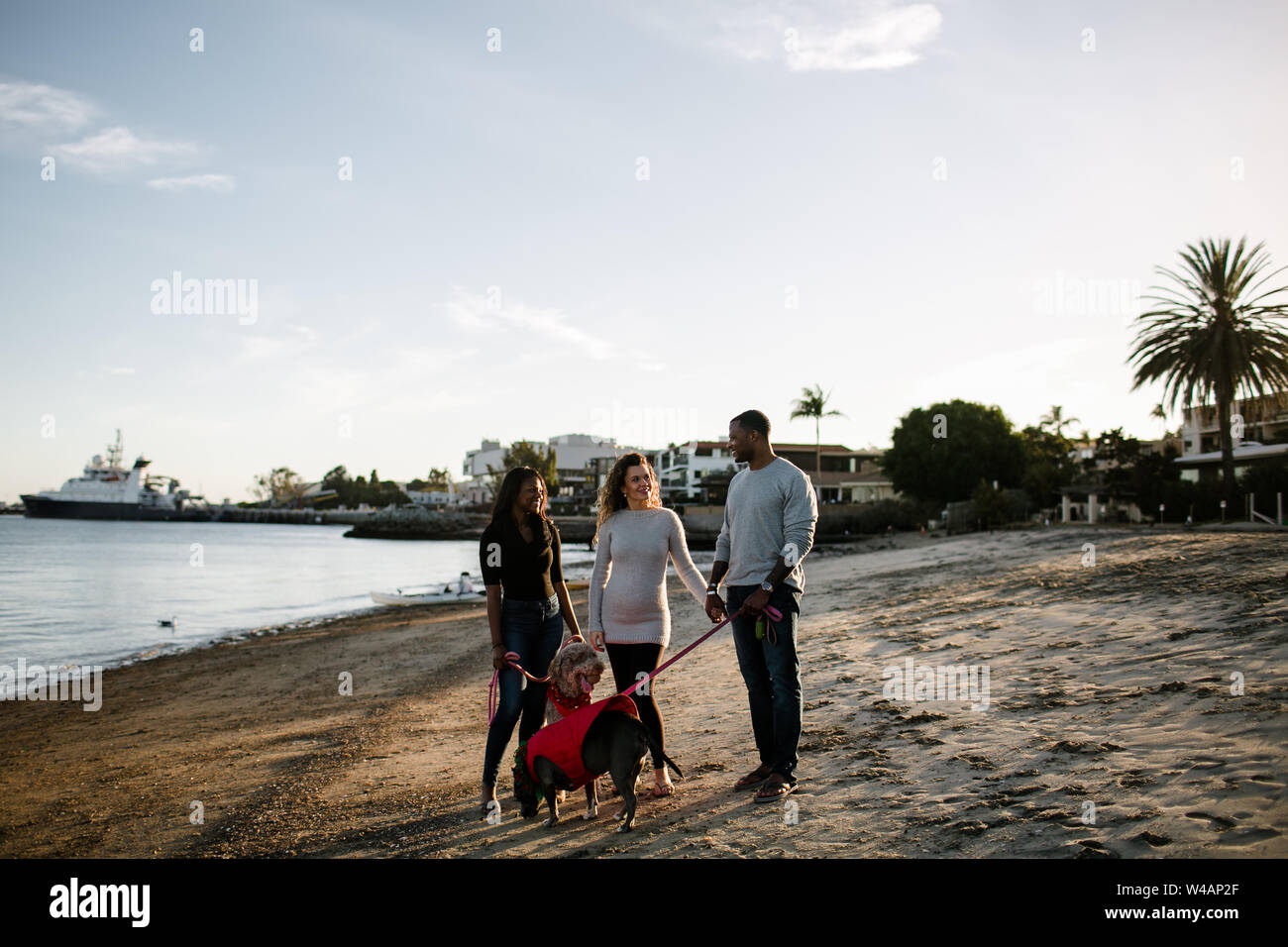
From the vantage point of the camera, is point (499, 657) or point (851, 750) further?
point (851, 750)

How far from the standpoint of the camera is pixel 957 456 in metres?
50.1

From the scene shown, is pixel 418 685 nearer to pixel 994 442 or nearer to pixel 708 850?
pixel 708 850

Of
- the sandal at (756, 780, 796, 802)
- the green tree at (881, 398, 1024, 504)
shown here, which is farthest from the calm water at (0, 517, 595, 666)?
the green tree at (881, 398, 1024, 504)

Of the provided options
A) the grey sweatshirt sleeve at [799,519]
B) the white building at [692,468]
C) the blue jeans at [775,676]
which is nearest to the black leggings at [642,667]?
the blue jeans at [775,676]

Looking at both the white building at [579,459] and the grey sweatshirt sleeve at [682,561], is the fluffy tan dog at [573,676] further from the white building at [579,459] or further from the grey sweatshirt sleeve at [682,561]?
the white building at [579,459]

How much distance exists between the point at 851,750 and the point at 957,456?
1927 inches

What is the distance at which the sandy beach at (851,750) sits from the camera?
3.86 metres

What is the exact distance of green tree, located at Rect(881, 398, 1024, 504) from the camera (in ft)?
164

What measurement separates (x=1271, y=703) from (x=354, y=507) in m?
183

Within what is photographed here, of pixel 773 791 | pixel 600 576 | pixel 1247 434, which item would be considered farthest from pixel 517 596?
pixel 1247 434

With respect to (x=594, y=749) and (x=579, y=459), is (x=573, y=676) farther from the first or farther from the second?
(x=579, y=459)

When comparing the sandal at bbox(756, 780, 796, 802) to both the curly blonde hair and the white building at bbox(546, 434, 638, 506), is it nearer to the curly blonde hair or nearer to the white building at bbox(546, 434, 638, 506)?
the curly blonde hair
